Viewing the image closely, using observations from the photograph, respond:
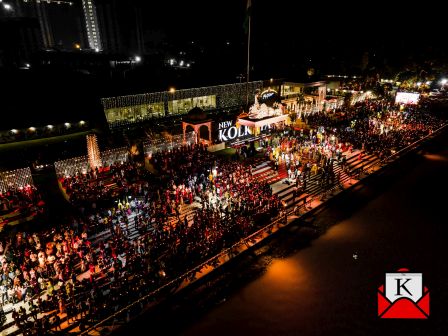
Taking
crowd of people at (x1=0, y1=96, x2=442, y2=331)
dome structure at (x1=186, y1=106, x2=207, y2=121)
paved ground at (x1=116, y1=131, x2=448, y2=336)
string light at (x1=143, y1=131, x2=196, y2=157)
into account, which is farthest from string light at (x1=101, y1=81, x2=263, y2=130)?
paved ground at (x1=116, y1=131, x2=448, y2=336)

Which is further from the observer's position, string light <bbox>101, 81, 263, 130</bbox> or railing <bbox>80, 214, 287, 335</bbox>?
string light <bbox>101, 81, 263, 130</bbox>

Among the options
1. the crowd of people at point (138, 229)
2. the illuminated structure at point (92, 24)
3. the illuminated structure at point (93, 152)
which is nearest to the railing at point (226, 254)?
the crowd of people at point (138, 229)

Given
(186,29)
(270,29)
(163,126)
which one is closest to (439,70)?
(270,29)

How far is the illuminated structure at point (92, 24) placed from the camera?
65.9 meters

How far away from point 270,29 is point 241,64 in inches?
312

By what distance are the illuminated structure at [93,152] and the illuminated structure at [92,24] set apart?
59750 millimetres

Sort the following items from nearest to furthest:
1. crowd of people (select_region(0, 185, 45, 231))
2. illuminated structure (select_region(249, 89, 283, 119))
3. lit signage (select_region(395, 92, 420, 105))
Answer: crowd of people (select_region(0, 185, 45, 231)), illuminated structure (select_region(249, 89, 283, 119)), lit signage (select_region(395, 92, 420, 105))

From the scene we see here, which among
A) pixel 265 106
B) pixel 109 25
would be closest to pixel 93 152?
pixel 265 106

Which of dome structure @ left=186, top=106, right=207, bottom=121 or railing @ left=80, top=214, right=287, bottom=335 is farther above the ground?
dome structure @ left=186, top=106, right=207, bottom=121

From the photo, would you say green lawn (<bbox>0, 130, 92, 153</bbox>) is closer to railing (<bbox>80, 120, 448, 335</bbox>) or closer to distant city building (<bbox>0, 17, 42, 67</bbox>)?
railing (<bbox>80, 120, 448, 335</bbox>)

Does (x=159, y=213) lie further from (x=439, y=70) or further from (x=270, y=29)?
(x=439, y=70)

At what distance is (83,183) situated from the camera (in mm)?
16047

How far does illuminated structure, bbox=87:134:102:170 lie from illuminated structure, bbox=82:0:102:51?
59.7 metres

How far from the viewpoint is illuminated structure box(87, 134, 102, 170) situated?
56.6ft
